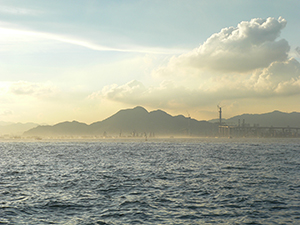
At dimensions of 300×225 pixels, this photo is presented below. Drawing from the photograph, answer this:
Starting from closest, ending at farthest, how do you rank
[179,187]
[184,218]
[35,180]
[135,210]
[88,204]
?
[184,218], [135,210], [88,204], [179,187], [35,180]

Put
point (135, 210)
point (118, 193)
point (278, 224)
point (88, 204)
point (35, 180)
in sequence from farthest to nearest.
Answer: point (35, 180) < point (118, 193) < point (88, 204) < point (135, 210) < point (278, 224)

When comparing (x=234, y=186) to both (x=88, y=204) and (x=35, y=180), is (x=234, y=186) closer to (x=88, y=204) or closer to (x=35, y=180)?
(x=88, y=204)

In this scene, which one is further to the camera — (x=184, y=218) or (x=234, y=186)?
(x=234, y=186)

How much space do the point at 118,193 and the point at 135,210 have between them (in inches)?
292

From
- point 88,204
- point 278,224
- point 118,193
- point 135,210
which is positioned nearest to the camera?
point 278,224

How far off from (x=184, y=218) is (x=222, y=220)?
2787 mm

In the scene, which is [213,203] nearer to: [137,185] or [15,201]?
[137,185]

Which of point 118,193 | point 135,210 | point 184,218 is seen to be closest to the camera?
point 184,218

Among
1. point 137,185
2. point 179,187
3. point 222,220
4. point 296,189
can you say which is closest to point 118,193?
point 137,185

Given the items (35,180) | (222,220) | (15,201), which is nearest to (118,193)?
(15,201)

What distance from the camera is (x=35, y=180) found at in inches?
1619

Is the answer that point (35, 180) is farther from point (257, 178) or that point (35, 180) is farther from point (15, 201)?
point (257, 178)

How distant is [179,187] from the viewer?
34719 millimetres

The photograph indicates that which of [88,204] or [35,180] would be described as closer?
[88,204]
